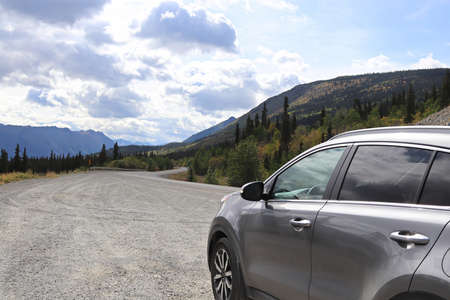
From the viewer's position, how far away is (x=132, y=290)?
16.3 feet

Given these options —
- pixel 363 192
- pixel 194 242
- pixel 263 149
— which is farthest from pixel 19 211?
pixel 263 149

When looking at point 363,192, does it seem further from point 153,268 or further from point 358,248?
point 153,268

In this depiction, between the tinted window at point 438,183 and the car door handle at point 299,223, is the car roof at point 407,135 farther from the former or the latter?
the car door handle at point 299,223

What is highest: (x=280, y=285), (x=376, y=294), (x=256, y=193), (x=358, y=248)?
(x=256, y=193)

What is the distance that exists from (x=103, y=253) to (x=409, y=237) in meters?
5.79

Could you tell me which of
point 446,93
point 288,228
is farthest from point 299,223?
point 446,93

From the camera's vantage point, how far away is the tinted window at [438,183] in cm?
221

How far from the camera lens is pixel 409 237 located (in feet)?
7.22

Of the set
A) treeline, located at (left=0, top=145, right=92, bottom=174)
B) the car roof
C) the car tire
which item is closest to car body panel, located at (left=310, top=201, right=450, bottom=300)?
the car roof

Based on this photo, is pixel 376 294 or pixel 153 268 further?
pixel 153 268

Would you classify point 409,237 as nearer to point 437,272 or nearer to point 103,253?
point 437,272

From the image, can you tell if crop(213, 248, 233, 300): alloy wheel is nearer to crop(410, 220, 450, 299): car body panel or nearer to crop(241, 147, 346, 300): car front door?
crop(241, 147, 346, 300): car front door

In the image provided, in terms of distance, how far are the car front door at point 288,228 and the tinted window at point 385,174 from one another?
21cm

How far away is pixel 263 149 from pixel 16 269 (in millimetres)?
141555
